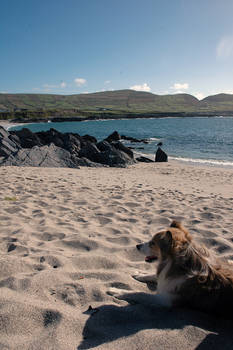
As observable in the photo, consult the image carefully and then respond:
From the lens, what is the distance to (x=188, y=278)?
2.94m

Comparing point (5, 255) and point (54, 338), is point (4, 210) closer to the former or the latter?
point (5, 255)

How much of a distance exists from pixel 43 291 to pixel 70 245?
1.41 meters

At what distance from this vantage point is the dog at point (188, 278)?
113 inches

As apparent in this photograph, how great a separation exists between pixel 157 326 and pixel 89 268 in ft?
4.79

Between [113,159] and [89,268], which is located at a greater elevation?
[89,268]

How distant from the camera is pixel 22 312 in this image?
274 centimetres

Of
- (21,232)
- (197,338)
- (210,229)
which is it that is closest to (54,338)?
(197,338)

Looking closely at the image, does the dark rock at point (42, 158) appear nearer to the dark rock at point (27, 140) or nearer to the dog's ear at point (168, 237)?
the dark rock at point (27, 140)

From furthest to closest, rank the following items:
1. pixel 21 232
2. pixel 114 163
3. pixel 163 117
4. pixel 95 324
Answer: pixel 163 117 → pixel 114 163 → pixel 21 232 → pixel 95 324

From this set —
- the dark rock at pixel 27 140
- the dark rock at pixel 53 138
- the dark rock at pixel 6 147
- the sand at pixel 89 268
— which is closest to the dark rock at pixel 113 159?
the dark rock at pixel 53 138

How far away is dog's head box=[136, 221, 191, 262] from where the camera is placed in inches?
117

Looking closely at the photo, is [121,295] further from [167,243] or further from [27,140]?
[27,140]

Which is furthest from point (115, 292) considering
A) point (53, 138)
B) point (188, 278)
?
point (53, 138)

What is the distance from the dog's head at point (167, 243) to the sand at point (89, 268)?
566mm
